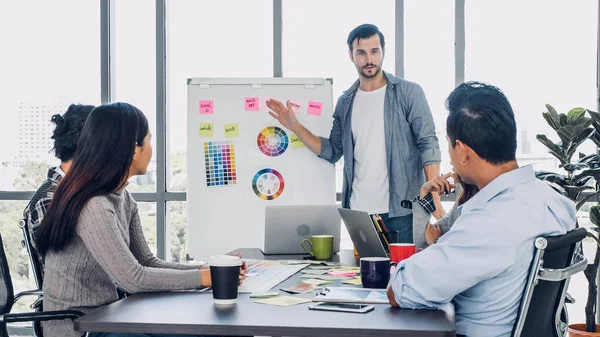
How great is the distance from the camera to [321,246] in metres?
2.41

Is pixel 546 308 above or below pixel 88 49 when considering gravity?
below

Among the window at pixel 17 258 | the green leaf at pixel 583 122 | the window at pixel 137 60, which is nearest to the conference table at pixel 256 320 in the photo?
the green leaf at pixel 583 122

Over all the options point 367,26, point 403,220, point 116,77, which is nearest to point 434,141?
point 403,220

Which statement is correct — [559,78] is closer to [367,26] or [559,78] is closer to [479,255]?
[367,26]

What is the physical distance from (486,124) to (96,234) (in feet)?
3.38

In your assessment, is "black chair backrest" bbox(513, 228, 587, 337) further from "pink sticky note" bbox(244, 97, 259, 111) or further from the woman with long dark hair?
"pink sticky note" bbox(244, 97, 259, 111)

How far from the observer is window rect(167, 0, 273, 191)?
4.36 metres

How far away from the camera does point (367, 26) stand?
3480 millimetres

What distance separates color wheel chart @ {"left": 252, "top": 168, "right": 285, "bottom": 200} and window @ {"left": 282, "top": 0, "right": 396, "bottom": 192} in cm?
46

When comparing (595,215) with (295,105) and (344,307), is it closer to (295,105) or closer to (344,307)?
(295,105)

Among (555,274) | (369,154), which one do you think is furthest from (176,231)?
(555,274)

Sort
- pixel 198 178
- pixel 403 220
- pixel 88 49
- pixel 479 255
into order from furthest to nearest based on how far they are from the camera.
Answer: pixel 88 49
pixel 198 178
pixel 403 220
pixel 479 255

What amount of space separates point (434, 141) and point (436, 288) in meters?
2.08

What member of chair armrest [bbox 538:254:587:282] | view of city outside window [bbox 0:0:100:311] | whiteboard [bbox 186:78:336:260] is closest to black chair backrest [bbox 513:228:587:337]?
chair armrest [bbox 538:254:587:282]
